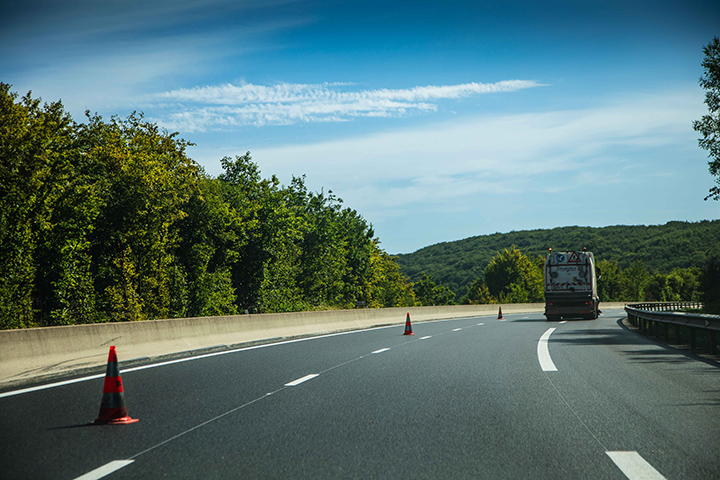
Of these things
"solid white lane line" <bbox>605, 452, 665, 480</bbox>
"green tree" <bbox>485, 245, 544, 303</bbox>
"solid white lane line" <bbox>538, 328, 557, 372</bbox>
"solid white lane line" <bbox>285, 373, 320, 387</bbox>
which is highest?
"green tree" <bbox>485, 245, 544, 303</bbox>

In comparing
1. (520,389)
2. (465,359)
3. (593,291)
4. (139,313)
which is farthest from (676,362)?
(139,313)

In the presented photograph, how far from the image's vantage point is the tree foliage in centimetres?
3503

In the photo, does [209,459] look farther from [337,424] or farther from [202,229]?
[202,229]

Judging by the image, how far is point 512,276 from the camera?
167 meters

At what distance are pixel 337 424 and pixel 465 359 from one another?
24.2 ft

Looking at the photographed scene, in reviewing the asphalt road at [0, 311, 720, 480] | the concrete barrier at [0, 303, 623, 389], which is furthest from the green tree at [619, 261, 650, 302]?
the asphalt road at [0, 311, 720, 480]

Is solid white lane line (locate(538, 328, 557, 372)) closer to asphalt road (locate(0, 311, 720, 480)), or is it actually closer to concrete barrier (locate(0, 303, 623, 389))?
asphalt road (locate(0, 311, 720, 480))

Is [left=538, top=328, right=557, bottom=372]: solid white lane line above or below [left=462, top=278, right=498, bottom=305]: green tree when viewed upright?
below

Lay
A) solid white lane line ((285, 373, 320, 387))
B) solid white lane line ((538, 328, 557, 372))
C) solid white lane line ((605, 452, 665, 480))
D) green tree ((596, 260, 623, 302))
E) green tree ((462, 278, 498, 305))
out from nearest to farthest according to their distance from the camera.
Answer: solid white lane line ((605, 452, 665, 480)), solid white lane line ((285, 373, 320, 387)), solid white lane line ((538, 328, 557, 372)), green tree ((462, 278, 498, 305)), green tree ((596, 260, 623, 302))

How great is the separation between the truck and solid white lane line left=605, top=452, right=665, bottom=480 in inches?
1245

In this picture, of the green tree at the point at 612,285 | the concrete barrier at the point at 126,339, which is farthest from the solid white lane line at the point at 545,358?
the green tree at the point at 612,285

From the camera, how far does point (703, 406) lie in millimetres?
7969

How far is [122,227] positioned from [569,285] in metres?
27.2

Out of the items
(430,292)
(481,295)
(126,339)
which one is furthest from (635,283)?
(126,339)
